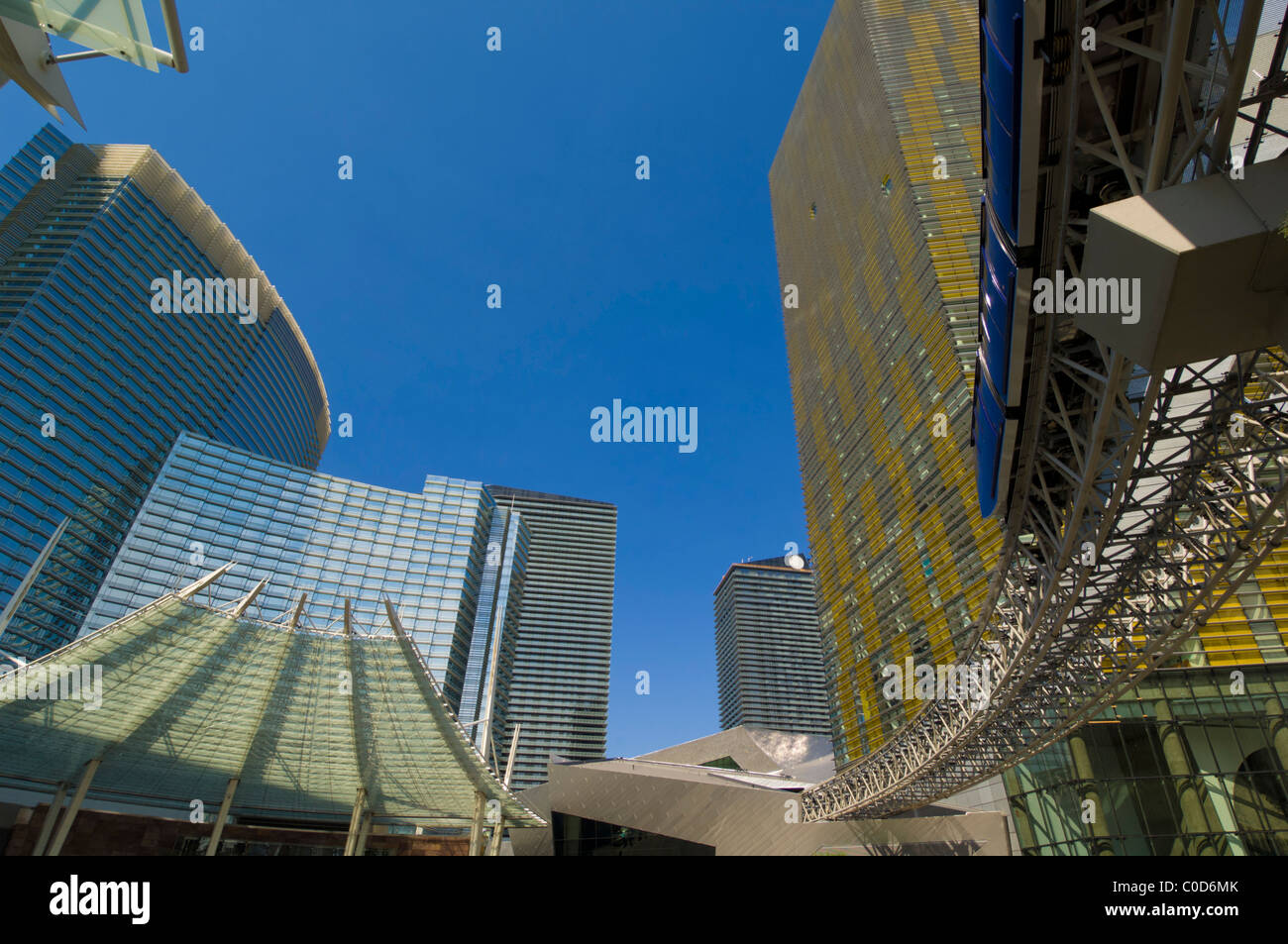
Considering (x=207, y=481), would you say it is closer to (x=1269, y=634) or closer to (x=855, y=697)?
(x=855, y=697)

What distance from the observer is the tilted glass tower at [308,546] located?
63.7m

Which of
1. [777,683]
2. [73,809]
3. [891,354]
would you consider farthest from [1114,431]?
[777,683]

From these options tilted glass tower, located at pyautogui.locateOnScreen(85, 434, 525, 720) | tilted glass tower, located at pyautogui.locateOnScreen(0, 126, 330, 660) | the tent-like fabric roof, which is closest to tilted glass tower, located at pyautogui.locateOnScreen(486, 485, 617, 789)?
tilted glass tower, located at pyautogui.locateOnScreen(85, 434, 525, 720)

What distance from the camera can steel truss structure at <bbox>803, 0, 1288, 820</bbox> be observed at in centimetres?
682

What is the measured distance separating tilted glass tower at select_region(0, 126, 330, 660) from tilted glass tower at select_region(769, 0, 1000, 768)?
79172mm

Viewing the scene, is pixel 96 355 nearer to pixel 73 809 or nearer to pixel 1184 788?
pixel 73 809

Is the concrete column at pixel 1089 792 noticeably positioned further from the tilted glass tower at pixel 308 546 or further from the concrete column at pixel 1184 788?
the tilted glass tower at pixel 308 546

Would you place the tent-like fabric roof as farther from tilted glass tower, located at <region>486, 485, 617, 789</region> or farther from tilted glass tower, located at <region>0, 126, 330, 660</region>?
tilted glass tower, located at <region>486, 485, 617, 789</region>

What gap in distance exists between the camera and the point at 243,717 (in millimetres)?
33562

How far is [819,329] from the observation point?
65.6m

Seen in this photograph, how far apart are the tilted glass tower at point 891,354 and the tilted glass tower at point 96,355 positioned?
260 ft

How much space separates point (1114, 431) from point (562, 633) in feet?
529

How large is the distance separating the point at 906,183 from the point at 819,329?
741 inches
